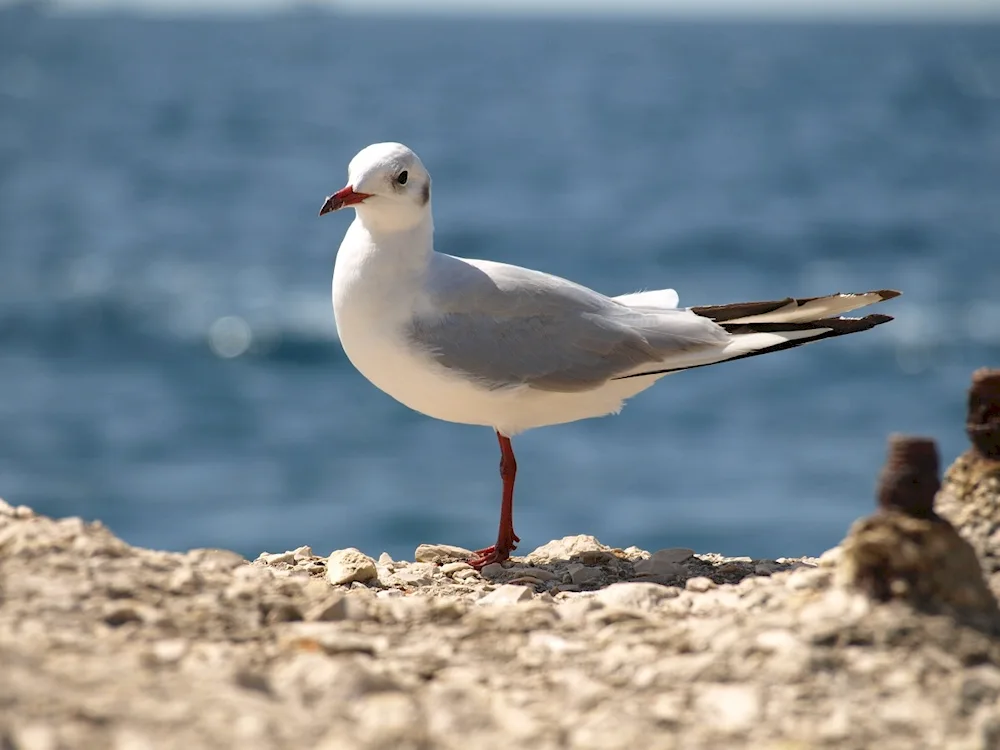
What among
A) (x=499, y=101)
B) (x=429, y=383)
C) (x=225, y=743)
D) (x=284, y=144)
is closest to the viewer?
(x=225, y=743)

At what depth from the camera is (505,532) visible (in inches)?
239

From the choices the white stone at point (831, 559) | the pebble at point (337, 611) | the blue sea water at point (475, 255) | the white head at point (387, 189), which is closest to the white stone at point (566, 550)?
the white stone at point (831, 559)

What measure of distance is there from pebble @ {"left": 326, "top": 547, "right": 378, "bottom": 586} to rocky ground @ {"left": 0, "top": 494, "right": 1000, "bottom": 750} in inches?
38.2

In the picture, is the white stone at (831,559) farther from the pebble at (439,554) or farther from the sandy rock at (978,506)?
the pebble at (439,554)

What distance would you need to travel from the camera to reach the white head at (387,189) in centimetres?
577

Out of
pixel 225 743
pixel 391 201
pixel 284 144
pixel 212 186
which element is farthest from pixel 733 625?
pixel 284 144

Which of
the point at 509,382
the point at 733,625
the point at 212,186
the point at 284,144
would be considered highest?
the point at 284,144

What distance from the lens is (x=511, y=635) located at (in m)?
3.97

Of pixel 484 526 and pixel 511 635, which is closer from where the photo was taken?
pixel 511 635

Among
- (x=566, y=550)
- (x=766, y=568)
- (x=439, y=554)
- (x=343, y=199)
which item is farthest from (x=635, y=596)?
(x=343, y=199)

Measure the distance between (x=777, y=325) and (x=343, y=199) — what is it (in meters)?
1.98

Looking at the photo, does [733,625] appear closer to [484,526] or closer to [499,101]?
[484,526]

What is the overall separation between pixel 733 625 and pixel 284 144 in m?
38.2

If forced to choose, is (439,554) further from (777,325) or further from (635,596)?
(777,325)
